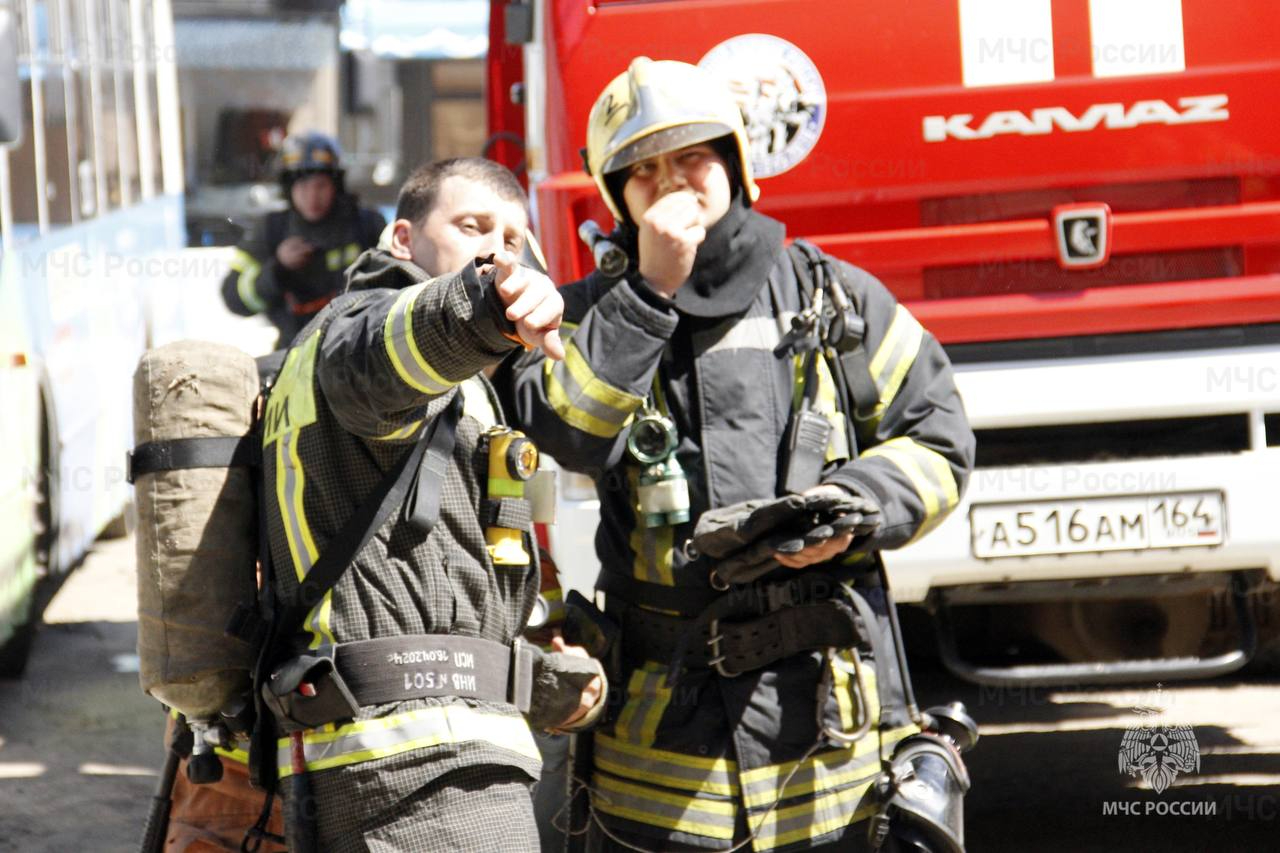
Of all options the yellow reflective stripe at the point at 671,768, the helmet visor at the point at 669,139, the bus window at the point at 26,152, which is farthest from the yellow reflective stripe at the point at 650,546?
the bus window at the point at 26,152

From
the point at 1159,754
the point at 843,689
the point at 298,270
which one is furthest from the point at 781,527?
the point at 298,270

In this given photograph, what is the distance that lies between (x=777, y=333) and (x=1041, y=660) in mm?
2395

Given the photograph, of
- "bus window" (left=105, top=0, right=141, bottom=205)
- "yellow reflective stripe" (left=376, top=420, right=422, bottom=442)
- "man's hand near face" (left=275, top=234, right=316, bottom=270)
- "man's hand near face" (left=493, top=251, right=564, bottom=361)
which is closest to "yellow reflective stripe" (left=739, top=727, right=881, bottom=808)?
"yellow reflective stripe" (left=376, top=420, right=422, bottom=442)

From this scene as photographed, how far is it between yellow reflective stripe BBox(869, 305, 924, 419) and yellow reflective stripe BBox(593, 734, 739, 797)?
0.68m

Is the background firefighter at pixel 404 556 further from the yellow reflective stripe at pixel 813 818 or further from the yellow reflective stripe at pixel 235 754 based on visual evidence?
the yellow reflective stripe at pixel 813 818

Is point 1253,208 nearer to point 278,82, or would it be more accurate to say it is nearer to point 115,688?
point 115,688

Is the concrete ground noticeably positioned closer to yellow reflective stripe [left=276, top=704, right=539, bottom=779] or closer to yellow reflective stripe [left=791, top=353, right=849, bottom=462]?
yellow reflective stripe [left=791, top=353, right=849, bottom=462]

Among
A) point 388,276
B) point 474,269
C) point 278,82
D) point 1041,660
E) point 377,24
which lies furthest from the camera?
point 377,24

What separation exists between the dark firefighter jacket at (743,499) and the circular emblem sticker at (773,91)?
98 centimetres

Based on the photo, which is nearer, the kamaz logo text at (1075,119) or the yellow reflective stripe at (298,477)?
the yellow reflective stripe at (298,477)

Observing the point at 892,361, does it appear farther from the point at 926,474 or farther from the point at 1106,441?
the point at 1106,441

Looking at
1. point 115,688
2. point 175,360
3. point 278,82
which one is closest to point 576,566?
point 175,360

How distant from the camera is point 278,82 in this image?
16.8 meters

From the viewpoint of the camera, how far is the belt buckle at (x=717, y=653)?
299cm
